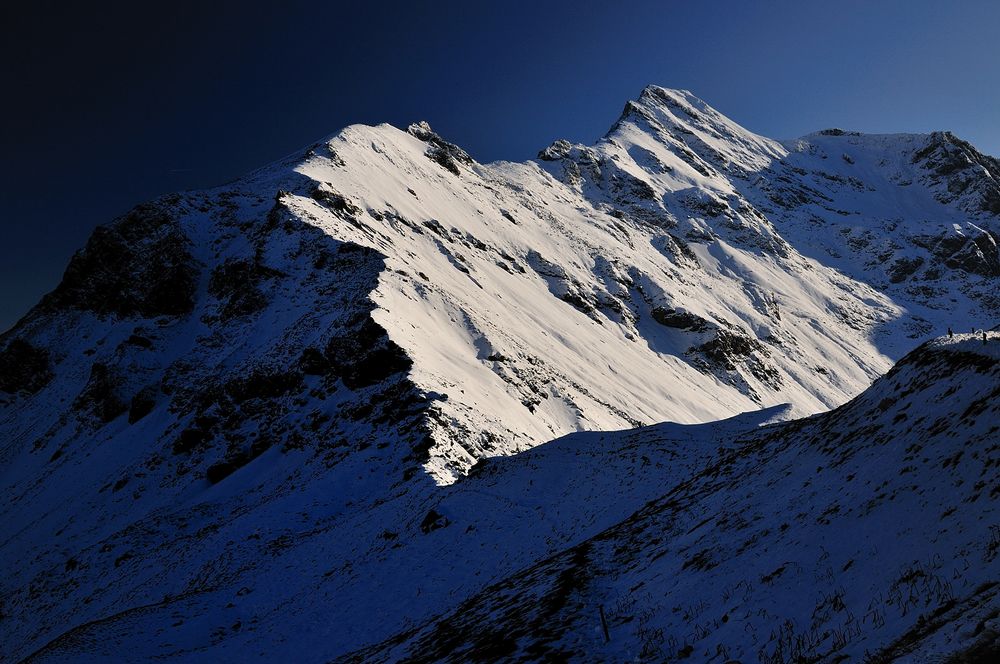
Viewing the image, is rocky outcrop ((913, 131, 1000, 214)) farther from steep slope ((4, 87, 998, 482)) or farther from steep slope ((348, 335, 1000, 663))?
steep slope ((348, 335, 1000, 663))

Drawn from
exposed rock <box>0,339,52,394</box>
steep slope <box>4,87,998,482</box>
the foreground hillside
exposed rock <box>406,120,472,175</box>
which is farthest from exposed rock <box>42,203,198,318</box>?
exposed rock <box>406,120,472,175</box>

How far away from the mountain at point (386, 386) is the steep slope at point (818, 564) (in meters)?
0.21

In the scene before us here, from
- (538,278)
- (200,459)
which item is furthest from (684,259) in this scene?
(200,459)

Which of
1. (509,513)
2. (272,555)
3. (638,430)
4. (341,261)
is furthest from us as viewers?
(341,261)

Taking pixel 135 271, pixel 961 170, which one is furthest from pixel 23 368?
pixel 961 170

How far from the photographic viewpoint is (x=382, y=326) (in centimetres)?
3438

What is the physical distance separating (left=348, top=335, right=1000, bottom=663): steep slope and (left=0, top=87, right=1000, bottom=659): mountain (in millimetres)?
215

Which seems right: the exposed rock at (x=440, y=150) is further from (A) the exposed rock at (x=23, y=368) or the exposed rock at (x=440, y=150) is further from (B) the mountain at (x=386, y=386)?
(A) the exposed rock at (x=23, y=368)

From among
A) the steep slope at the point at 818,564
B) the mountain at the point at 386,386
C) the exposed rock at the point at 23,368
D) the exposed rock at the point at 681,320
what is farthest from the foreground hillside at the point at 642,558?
the exposed rock at the point at 681,320

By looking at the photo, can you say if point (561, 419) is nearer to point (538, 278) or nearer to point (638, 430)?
point (638, 430)

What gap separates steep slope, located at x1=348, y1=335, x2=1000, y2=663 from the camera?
5805 mm

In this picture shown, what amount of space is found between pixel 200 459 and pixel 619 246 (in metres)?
62.6

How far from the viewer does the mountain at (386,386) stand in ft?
56.6

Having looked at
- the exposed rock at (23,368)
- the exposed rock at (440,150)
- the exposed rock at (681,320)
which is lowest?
the exposed rock at (681,320)
